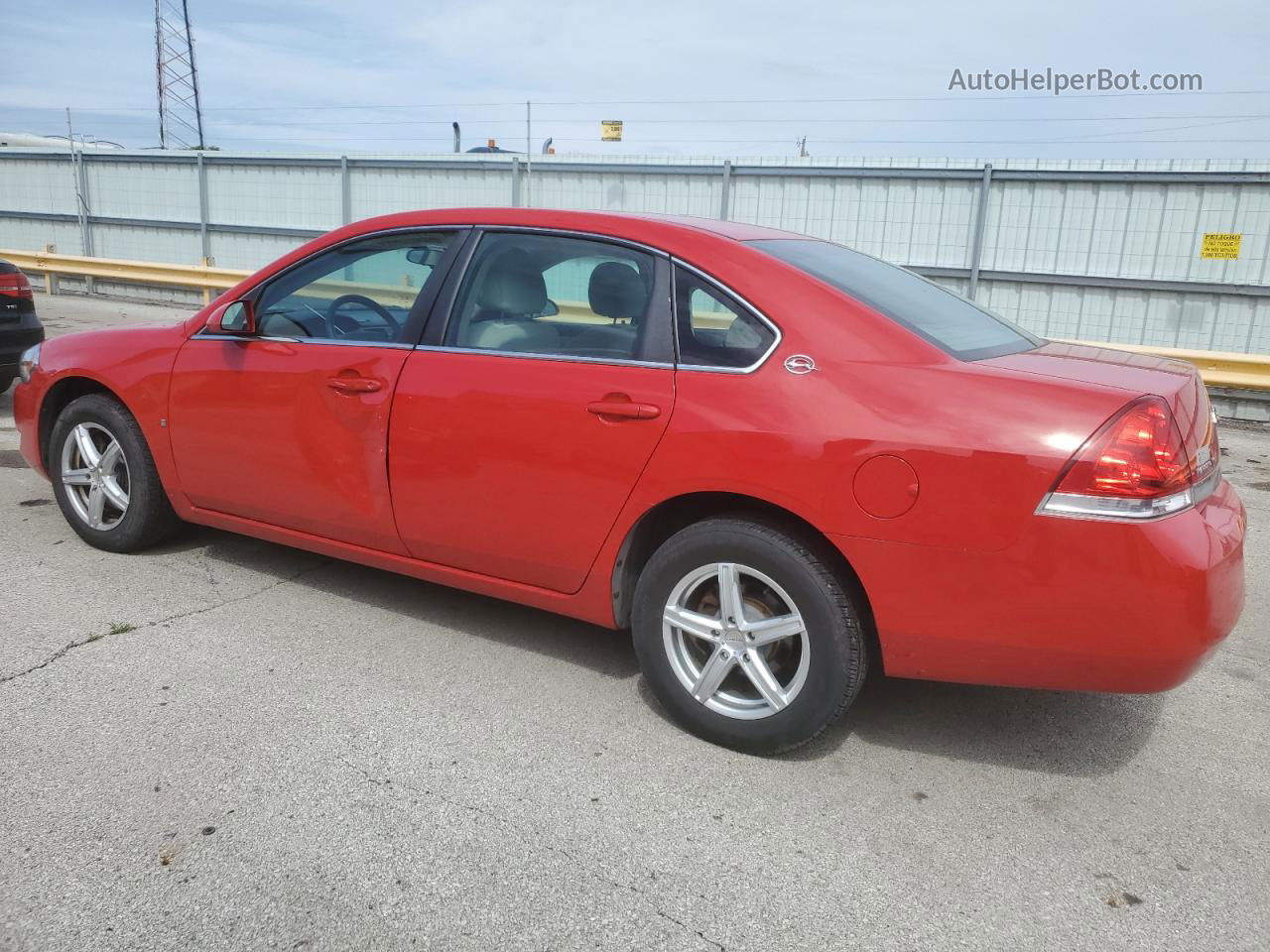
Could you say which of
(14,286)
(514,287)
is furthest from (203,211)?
(514,287)

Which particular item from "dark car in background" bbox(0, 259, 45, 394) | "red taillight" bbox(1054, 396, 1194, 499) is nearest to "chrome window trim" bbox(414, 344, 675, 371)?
"red taillight" bbox(1054, 396, 1194, 499)

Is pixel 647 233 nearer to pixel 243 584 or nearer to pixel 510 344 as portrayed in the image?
pixel 510 344

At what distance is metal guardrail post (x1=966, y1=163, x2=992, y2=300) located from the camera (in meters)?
13.2

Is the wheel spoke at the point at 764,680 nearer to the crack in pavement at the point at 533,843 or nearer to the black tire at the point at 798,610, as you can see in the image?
the black tire at the point at 798,610

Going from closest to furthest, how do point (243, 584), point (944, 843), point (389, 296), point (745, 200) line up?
point (944, 843) → point (389, 296) → point (243, 584) → point (745, 200)

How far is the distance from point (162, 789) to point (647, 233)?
2.15 metres

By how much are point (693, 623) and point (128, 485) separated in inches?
113

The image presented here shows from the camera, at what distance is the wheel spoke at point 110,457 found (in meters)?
4.46

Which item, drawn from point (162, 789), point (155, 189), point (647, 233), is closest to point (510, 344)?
point (647, 233)

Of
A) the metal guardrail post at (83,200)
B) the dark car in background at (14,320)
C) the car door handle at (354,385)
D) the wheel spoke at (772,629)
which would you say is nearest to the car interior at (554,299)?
the car door handle at (354,385)

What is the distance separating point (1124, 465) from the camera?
2.49 metres

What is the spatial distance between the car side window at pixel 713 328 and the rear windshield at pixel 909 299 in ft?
0.84

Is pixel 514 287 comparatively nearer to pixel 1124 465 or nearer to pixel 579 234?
pixel 579 234

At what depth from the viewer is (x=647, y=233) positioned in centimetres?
325
